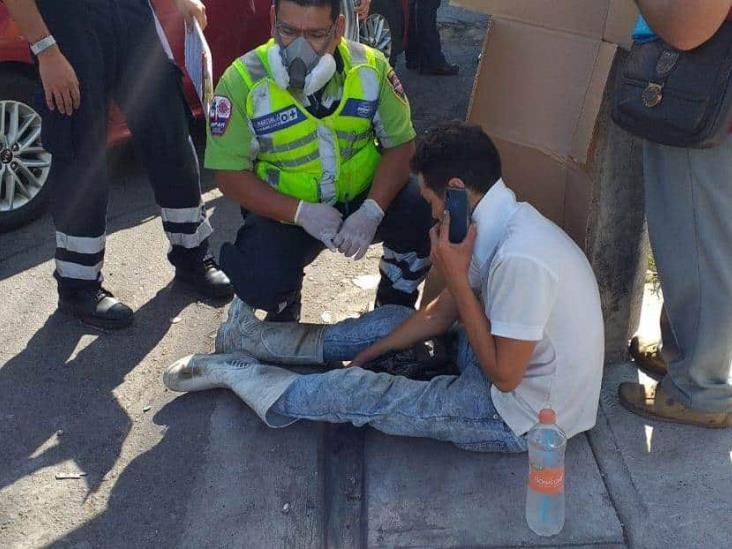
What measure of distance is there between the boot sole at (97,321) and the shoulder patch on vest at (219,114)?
970mm

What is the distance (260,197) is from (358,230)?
1.18ft

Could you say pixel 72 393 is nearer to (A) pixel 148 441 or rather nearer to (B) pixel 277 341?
(A) pixel 148 441

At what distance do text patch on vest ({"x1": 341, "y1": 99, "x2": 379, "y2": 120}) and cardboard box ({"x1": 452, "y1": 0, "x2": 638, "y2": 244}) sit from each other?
1.15 ft

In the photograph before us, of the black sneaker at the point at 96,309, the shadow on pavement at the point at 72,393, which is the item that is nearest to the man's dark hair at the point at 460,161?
the shadow on pavement at the point at 72,393

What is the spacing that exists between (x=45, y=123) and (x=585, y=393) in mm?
2172

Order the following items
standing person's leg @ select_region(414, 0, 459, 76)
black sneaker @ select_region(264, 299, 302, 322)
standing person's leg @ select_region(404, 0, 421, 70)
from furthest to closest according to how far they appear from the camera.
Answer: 1. standing person's leg @ select_region(404, 0, 421, 70)
2. standing person's leg @ select_region(414, 0, 459, 76)
3. black sneaker @ select_region(264, 299, 302, 322)

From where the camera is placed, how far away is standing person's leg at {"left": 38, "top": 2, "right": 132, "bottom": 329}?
320 centimetres

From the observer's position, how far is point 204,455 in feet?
9.13

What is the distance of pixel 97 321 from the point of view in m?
3.49

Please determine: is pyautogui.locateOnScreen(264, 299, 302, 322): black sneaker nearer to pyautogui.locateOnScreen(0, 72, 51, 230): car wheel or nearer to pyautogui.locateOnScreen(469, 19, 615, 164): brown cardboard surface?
pyautogui.locateOnScreen(469, 19, 615, 164): brown cardboard surface

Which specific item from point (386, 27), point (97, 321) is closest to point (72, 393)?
point (97, 321)

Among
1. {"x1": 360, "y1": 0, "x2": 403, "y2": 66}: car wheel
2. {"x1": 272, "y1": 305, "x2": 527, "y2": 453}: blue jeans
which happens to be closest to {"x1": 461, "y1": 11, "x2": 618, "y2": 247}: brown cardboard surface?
{"x1": 272, "y1": 305, "x2": 527, "y2": 453}: blue jeans

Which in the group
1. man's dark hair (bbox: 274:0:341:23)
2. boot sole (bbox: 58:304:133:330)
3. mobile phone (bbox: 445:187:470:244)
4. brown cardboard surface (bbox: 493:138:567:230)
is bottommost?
Answer: boot sole (bbox: 58:304:133:330)

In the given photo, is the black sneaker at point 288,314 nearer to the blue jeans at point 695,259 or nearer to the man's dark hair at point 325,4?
the man's dark hair at point 325,4
